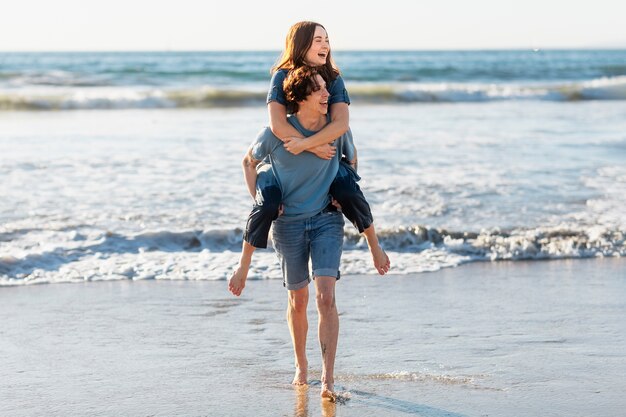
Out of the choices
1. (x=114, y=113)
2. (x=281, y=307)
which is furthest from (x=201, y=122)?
(x=281, y=307)

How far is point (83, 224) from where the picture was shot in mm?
9430

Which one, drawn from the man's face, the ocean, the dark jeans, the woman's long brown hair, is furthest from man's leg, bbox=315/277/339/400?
the ocean

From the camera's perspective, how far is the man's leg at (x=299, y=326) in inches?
189

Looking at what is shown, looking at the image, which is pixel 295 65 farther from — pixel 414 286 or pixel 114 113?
pixel 114 113

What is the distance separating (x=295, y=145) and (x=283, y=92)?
0.25m

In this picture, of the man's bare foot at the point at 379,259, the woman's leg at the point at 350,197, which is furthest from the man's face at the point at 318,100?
the man's bare foot at the point at 379,259

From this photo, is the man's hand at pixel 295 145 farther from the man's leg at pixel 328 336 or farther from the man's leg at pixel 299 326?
the man's leg at pixel 299 326

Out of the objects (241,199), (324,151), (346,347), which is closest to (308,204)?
(324,151)

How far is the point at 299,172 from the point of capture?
4500 millimetres

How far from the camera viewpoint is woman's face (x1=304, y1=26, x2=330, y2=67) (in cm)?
441

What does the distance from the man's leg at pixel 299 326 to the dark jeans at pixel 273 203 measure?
1.32ft

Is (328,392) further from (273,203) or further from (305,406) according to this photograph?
(273,203)

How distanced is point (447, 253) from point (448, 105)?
2017 cm

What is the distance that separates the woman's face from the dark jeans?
1.63 ft
